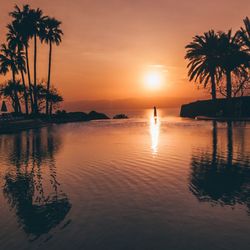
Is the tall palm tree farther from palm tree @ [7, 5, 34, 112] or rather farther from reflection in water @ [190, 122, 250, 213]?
reflection in water @ [190, 122, 250, 213]

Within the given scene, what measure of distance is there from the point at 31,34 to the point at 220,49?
1237 inches

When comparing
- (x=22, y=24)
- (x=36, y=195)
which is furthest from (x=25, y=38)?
(x=36, y=195)

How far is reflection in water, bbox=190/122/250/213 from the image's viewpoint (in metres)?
8.30

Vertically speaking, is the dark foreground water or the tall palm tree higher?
the tall palm tree

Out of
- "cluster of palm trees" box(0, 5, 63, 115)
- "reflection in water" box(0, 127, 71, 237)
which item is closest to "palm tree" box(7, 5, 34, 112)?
"cluster of palm trees" box(0, 5, 63, 115)

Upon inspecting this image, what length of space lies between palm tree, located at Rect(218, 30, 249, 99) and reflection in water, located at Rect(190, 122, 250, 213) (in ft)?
136

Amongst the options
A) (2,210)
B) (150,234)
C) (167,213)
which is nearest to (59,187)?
(2,210)

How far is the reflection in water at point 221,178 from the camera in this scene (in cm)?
830

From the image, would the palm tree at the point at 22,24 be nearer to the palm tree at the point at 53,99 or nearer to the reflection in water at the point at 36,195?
the palm tree at the point at 53,99

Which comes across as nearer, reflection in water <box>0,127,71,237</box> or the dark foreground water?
the dark foreground water

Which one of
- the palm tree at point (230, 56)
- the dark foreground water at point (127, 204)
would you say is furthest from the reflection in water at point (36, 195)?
the palm tree at point (230, 56)

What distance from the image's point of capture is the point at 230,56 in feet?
178

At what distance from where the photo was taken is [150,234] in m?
5.98

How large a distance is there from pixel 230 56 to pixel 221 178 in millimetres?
47273
